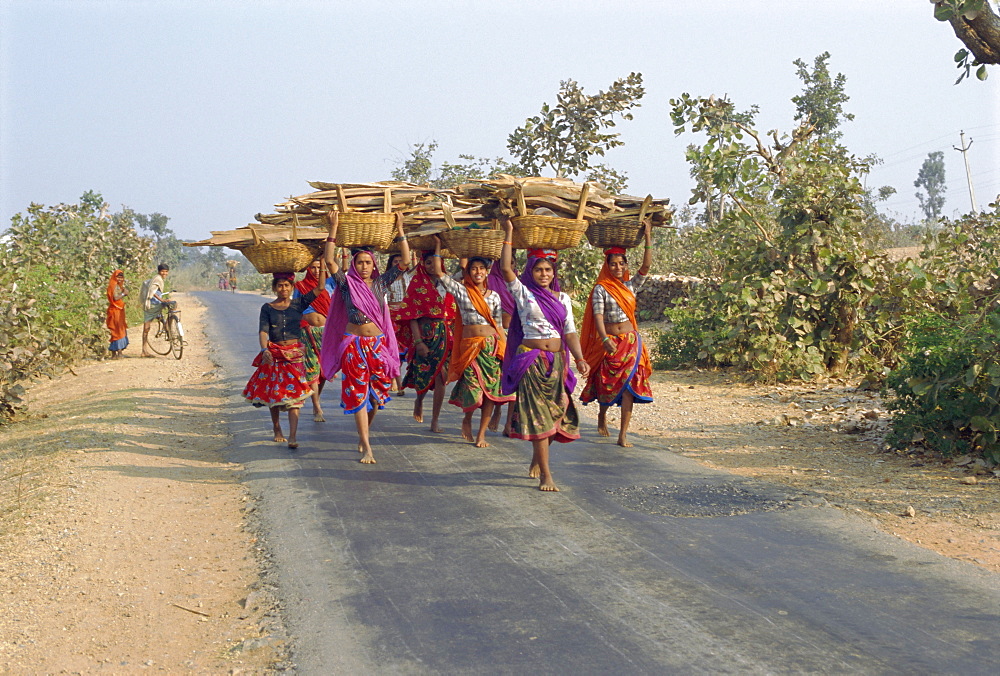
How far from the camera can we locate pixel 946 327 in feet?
27.4

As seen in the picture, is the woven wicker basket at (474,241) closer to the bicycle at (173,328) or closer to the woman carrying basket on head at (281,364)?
the woman carrying basket on head at (281,364)

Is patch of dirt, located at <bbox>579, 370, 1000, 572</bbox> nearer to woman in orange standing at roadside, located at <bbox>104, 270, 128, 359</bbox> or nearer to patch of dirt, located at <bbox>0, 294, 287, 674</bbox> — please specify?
patch of dirt, located at <bbox>0, 294, 287, 674</bbox>

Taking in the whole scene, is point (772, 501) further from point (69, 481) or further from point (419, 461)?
point (69, 481)

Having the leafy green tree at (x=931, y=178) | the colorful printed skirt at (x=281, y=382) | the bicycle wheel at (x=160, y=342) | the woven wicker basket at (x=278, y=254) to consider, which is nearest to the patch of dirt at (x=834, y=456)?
the colorful printed skirt at (x=281, y=382)

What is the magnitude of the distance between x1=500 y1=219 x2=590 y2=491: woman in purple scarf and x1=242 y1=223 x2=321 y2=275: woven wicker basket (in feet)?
7.50

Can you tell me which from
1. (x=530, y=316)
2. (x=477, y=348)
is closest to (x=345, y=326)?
(x=477, y=348)

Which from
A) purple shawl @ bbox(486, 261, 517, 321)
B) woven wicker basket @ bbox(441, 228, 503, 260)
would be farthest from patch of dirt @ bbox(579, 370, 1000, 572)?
woven wicker basket @ bbox(441, 228, 503, 260)

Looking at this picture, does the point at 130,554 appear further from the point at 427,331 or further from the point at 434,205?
the point at 427,331

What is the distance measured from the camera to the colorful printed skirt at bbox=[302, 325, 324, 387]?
945cm

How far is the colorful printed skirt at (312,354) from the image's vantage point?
9.45 meters

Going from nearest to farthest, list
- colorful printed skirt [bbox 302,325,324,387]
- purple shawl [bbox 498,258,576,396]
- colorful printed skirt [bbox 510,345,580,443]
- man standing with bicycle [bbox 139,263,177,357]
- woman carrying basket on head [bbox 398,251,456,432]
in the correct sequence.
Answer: colorful printed skirt [bbox 510,345,580,443], purple shawl [bbox 498,258,576,396], colorful printed skirt [bbox 302,325,324,387], woman carrying basket on head [bbox 398,251,456,432], man standing with bicycle [bbox 139,263,177,357]

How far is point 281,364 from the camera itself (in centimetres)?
870

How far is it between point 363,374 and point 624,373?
2514mm

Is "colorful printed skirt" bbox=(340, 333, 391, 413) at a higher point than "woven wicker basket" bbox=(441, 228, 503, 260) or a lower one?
lower
